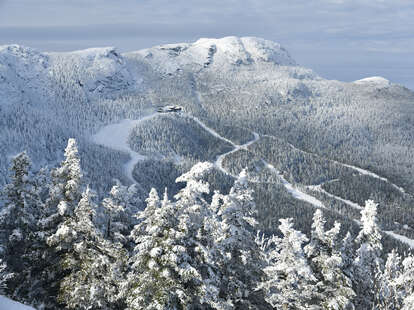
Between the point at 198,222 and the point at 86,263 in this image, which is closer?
the point at 198,222

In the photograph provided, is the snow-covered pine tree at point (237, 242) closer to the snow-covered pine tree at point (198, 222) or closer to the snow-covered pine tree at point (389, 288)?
the snow-covered pine tree at point (198, 222)

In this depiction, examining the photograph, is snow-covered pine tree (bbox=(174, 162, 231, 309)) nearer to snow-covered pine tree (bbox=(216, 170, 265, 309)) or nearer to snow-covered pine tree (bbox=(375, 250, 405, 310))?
snow-covered pine tree (bbox=(216, 170, 265, 309))

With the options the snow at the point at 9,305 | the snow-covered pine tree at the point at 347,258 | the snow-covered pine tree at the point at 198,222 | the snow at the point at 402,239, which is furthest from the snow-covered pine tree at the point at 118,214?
the snow at the point at 402,239

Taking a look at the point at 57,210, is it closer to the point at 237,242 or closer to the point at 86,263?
the point at 86,263

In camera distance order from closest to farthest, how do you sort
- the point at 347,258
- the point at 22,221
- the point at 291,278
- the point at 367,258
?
the point at 291,278
the point at 22,221
the point at 347,258
the point at 367,258

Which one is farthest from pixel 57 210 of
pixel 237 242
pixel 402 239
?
pixel 402 239
